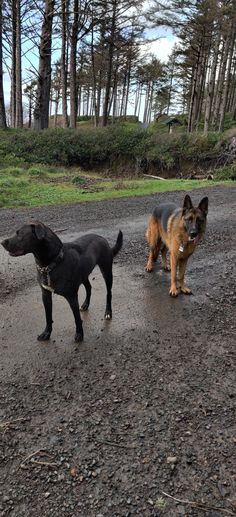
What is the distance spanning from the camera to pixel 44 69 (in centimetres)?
2069

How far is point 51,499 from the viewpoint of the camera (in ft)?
8.05

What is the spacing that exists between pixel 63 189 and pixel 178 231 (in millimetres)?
8164

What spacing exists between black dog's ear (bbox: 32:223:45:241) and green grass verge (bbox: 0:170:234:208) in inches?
286

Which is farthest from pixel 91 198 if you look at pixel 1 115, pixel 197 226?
pixel 1 115

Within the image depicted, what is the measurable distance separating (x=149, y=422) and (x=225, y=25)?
2680 cm

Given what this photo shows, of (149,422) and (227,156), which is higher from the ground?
(227,156)

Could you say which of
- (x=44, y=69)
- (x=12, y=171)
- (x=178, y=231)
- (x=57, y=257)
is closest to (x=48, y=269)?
(x=57, y=257)

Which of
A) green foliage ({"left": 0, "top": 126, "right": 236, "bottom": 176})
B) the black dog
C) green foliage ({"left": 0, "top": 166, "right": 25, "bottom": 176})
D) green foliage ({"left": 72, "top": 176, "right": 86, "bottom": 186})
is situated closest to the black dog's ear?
the black dog

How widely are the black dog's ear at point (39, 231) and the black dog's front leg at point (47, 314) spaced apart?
723mm

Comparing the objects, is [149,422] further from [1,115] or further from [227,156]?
[1,115]

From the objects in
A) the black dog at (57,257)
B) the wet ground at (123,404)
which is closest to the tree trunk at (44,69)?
the wet ground at (123,404)

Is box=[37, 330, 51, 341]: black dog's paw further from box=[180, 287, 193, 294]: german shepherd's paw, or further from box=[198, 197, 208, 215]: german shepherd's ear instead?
box=[198, 197, 208, 215]: german shepherd's ear

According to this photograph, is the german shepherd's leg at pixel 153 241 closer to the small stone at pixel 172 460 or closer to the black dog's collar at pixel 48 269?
the black dog's collar at pixel 48 269

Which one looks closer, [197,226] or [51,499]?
[51,499]
